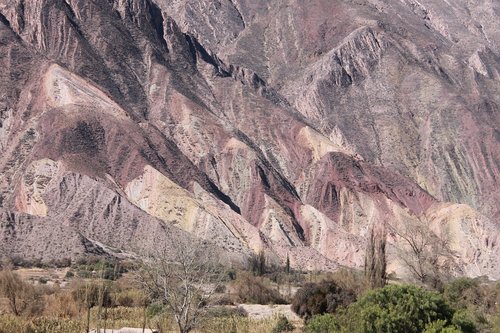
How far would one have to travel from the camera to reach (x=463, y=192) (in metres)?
111

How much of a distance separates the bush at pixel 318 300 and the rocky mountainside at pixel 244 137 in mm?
16805

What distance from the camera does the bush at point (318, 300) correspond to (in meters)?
32.8

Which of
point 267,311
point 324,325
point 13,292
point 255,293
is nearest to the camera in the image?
point 324,325

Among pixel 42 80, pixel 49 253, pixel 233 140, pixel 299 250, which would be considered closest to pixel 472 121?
pixel 233 140

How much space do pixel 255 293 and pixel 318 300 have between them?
778 cm

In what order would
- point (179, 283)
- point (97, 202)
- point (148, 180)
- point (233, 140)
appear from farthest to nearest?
1. point (233, 140)
2. point (148, 180)
3. point (97, 202)
4. point (179, 283)

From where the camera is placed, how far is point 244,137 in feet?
324

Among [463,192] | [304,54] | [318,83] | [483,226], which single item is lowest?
[483,226]

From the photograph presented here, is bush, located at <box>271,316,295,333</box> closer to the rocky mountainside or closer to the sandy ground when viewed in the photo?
the sandy ground

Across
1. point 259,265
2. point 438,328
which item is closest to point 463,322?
point 438,328

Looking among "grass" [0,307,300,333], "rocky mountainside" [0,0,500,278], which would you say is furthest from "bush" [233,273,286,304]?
"grass" [0,307,300,333]

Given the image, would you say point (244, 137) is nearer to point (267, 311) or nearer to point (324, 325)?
point (267, 311)

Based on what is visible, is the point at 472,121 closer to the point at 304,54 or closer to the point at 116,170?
the point at 304,54

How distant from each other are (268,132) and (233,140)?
13513 millimetres
